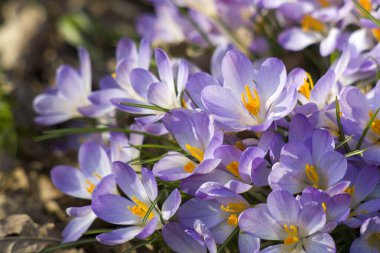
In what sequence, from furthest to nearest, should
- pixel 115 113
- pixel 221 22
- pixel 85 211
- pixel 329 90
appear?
pixel 221 22 → pixel 115 113 → pixel 85 211 → pixel 329 90

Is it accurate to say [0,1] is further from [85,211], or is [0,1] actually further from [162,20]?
[85,211]

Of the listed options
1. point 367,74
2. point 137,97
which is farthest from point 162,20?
point 367,74

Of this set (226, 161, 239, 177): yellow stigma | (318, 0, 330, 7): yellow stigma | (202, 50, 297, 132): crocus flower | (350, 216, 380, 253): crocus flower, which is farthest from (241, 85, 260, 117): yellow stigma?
(318, 0, 330, 7): yellow stigma

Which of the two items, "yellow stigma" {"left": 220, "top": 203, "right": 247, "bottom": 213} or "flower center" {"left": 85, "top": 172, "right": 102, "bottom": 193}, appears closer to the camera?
"yellow stigma" {"left": 220, "top": 203, "right": 247, "bottom": 213}

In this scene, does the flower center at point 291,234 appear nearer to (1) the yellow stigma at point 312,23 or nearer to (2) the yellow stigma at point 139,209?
(2) the yellow stigma at point 139,209

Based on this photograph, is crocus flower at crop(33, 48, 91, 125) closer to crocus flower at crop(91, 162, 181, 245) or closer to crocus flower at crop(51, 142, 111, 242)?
crocus flower at crop(51, 142, 111, 242)

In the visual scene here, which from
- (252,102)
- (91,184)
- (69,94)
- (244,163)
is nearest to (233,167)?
(244,163)

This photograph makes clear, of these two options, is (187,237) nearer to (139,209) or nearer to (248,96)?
(139,209)
